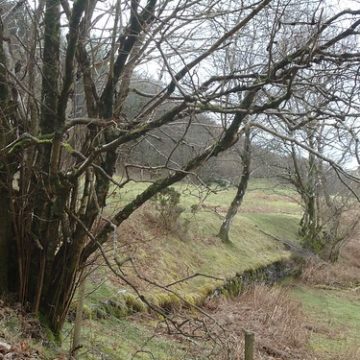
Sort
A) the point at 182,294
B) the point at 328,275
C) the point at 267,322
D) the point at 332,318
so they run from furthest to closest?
the point at 328,275 → the point at 332,318 → the point at 182,294 → the point at 267,322

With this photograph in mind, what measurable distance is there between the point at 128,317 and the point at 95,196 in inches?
181

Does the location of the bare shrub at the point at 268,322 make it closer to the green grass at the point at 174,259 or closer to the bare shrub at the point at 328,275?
the green grass at the point at 174,259

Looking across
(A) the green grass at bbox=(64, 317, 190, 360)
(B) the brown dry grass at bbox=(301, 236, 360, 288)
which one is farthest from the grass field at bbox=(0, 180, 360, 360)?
(B) the brown dry grass at bbox=(301, 236, 360, 288)

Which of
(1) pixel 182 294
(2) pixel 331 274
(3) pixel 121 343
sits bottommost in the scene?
(2) pixel 331 274

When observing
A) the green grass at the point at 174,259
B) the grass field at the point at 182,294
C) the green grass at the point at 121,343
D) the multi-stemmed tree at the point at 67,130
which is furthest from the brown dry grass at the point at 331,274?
the multi-stemmed tree at the point at 67,130

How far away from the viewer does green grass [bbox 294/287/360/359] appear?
10.1 m

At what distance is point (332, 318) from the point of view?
13.1m

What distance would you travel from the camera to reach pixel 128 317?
9047 millimetres

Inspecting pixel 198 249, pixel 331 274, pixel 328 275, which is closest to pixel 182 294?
pixel 198 249

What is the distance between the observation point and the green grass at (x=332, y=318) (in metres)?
10.1

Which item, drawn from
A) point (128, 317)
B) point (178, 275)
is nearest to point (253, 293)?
point (178, 275)

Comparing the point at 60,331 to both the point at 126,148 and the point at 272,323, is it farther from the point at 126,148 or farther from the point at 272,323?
the point at 272,323

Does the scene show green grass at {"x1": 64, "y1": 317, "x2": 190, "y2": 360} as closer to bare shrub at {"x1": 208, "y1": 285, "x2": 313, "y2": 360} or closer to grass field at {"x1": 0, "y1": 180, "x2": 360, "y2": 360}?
grass field at {"x1": 0, "y1": 180, "x2": 360, "y2": 360}

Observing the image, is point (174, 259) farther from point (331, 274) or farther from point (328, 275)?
point (331, 274)
